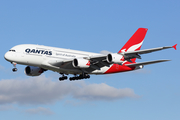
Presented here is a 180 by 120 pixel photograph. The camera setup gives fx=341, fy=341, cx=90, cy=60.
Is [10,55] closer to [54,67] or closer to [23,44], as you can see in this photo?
[23,44]

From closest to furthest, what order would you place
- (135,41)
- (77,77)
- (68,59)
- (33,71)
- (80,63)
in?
(80,63) < (68,59) < (77,77) < (33,71) < (135,41)

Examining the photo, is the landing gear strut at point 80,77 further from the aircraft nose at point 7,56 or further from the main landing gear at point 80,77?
the aircraft nose at point 7,56

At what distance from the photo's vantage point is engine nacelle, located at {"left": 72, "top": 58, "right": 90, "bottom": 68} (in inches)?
1841

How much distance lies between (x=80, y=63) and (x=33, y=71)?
948 cm

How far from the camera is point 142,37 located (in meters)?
57.6

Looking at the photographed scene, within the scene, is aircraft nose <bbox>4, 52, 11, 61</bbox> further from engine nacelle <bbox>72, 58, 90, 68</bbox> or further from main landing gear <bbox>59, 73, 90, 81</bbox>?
main landing gear <bbox>59, 73, 90, 81</bbox>

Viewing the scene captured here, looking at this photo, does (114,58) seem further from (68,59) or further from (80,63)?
(68,59)

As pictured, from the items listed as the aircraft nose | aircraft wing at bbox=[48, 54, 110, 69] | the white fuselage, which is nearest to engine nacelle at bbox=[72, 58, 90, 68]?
aircraft wing at bbox=[48, 54, 110, 69]

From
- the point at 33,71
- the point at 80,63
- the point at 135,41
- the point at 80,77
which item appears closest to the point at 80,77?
the point at 80,77

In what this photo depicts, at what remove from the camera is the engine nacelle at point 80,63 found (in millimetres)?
46750

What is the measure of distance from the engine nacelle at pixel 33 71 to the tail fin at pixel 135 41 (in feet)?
43.3

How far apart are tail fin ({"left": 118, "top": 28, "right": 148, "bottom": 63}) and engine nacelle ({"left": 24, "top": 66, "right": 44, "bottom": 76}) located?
43.3ft

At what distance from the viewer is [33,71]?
5256cm

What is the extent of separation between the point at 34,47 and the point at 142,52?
14.7m
